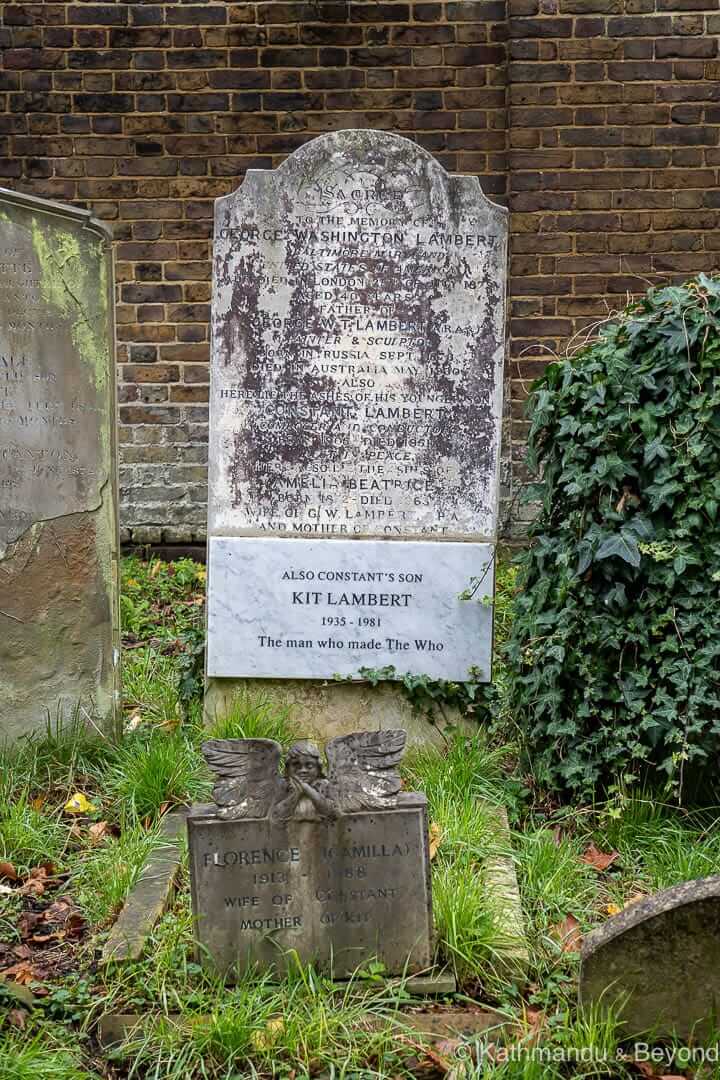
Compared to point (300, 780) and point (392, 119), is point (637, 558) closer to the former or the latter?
point (300, 780)

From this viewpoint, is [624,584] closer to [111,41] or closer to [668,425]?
[668,425]

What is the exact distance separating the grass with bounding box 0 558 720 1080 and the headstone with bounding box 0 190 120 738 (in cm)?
23

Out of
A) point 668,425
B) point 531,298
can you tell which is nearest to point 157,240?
point 531,298

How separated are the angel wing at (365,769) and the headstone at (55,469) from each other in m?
1.87

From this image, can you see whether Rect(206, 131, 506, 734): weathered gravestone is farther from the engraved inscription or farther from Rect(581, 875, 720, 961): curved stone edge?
Rect(581, 875, 720, 961): curved stone edge

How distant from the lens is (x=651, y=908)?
2637 millimetres

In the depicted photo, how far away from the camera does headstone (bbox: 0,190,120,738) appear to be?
436cm

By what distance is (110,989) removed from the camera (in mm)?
2959

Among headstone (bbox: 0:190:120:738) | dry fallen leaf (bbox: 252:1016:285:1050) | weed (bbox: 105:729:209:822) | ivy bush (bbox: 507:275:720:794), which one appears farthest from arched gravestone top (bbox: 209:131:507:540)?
dry fallen leaf (bbox: 252:1016:285:1050)

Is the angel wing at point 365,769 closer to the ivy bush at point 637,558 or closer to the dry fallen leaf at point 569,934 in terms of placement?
the dry fallen leaf at point 569,934

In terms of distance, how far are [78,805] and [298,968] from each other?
1518 mm

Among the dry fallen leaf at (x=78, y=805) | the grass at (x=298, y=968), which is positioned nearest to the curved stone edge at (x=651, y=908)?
the grass at (x=298, y=968)

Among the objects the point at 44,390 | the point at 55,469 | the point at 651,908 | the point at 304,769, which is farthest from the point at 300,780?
the point at 44,390

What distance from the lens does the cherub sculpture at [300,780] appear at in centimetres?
289
